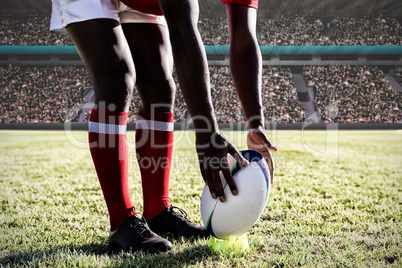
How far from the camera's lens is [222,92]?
17.6 metres

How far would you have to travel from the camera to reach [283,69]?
19484 mm

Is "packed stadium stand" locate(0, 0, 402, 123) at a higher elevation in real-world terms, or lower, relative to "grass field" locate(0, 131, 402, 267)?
higher

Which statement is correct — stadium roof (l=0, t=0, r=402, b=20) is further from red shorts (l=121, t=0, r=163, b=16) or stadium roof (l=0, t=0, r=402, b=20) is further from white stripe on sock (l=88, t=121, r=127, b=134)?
white stripe on sock (l=88, t=121, r=127, b=134)

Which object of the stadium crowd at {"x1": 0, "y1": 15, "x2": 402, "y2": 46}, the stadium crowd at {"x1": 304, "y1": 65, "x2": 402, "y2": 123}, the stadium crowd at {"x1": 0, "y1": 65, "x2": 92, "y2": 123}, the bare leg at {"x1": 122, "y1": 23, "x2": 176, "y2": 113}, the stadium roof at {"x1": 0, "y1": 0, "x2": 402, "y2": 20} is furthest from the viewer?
the stadium crowd at {"x1": 0, "y1": 15, "x2": 402, "y2": 46}

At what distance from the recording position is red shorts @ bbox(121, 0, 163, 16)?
4.87 feet

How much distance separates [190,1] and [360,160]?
4.35 metres

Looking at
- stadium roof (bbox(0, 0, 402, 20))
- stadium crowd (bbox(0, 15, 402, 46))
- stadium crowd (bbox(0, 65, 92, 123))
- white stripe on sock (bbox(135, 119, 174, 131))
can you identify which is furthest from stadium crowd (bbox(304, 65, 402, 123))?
white stripe on sock (bbox(135, 119, 174, 131))

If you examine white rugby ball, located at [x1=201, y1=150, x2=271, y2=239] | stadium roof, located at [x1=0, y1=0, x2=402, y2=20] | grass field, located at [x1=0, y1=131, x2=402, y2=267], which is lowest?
grass field, located at [x1=0, y1=131, x2=402, y2=267]

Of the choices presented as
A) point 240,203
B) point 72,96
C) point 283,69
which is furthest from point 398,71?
point 240,203

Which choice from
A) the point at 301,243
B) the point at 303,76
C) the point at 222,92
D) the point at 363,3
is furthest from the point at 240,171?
the point at 363,3

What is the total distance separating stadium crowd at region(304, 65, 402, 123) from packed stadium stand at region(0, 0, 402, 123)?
0.05m

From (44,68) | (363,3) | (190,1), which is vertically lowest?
(190,1)

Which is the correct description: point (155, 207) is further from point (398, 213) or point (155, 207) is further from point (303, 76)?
point (303, 76)

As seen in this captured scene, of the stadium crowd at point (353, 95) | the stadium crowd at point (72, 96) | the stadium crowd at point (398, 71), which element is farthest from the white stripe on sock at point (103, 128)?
the stadium crowd at point (398, 71)
